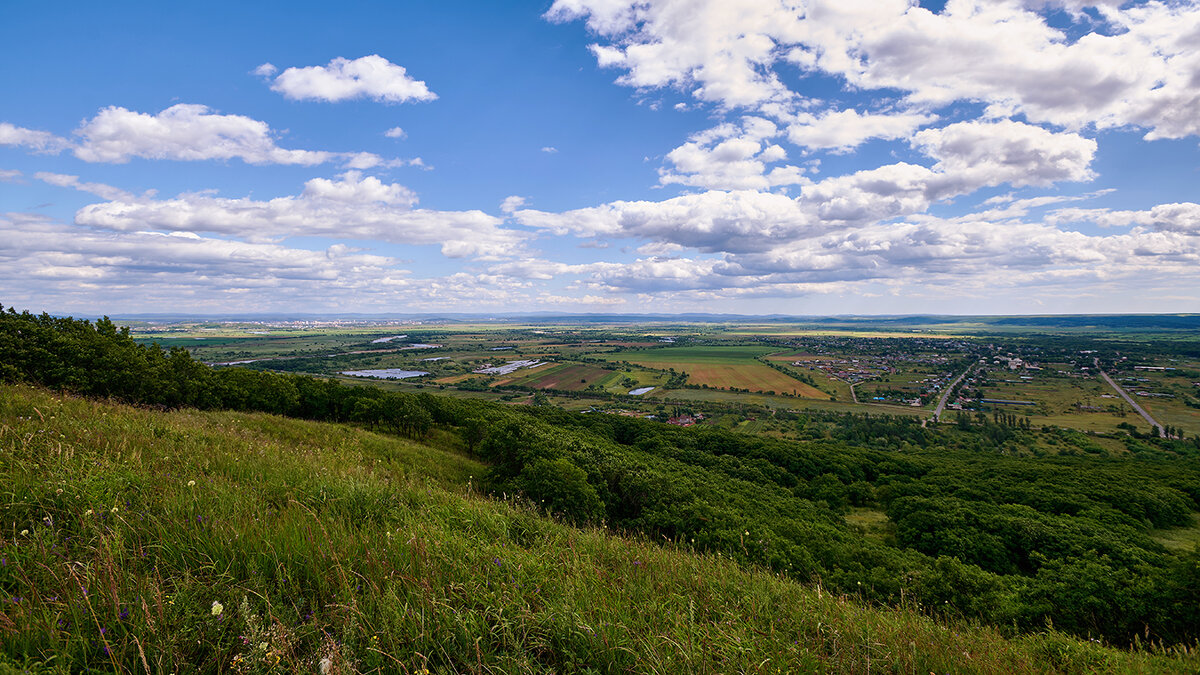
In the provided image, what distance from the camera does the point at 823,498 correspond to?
139 ft

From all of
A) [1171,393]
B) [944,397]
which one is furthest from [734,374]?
[1171,393]

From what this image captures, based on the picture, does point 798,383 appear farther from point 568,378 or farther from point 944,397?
point 568,378

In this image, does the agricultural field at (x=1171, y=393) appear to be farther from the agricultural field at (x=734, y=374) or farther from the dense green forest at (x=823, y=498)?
the dense green forest at (x=823, y=498)

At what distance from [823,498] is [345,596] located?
157ft

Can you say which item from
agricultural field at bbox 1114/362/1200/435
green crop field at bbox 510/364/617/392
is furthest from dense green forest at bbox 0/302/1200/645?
agricultural field at bbox 1114/362/1200/435

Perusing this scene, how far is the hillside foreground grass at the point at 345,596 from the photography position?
2.73 m

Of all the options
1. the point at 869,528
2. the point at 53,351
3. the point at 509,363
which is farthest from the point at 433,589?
the point at 509,363

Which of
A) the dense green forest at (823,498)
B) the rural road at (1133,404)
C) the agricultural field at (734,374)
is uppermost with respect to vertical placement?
the dense green forest at (823,498)

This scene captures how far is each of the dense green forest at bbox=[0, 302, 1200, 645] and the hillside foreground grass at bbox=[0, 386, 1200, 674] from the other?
9.69 feet

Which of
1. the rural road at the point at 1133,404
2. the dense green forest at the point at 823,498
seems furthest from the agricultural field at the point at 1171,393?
the dense green forest at the point at 823,498

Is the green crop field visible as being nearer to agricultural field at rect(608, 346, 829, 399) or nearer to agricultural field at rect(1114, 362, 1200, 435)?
agricultural field at rect(608, 346, 829, 399)

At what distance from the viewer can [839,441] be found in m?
80.2

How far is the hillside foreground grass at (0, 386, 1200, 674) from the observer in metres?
2.73

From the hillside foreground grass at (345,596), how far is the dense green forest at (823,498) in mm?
2954
